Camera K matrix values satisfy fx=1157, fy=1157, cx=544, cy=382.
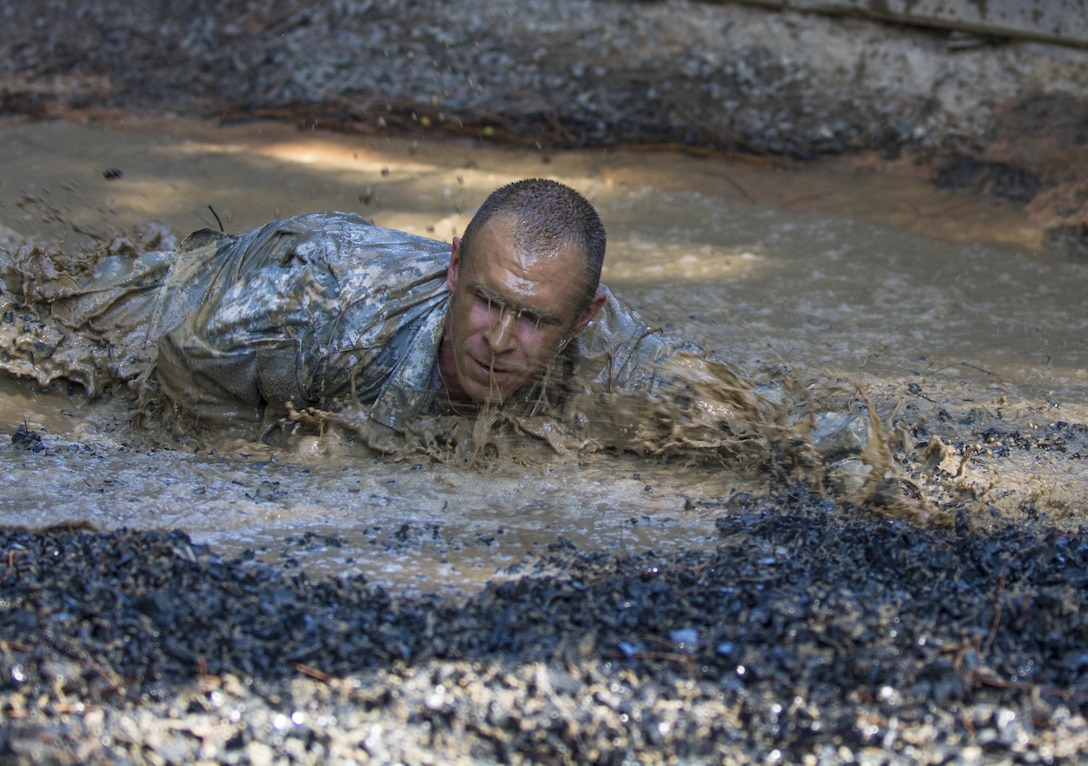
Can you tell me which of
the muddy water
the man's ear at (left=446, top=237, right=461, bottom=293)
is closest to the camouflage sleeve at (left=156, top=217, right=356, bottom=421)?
the muddy water

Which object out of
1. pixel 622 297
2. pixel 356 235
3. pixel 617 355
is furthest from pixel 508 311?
pixel 622 297

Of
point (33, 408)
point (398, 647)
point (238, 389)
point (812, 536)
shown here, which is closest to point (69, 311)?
point (33, 408)

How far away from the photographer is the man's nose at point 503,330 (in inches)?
127

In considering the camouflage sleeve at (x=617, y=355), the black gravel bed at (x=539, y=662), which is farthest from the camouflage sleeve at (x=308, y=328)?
the black gravel bed at (x=539, y=662)

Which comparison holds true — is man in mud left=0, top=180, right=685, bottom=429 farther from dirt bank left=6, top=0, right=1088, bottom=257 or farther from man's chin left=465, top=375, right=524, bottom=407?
dirt bank left=6, top=0, right=1088, bottom=257

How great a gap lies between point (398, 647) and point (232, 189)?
14.1ft

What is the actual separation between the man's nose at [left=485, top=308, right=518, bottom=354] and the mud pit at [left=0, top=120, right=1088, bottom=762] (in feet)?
1.25

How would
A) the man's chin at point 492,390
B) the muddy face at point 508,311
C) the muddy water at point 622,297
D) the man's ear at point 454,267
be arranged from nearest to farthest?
the muddy water at point 622,297, the muddy face at point 508,311, the man's chin at point 492,390, the man's ear at point 454,267

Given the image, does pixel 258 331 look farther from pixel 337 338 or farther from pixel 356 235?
pixel 356 235

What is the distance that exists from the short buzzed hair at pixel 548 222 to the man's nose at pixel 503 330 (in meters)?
0.19

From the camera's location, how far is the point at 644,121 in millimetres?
7020

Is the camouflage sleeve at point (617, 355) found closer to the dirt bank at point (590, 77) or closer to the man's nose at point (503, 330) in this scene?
the man's nose at point (503, 330)

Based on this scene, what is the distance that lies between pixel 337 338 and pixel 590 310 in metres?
0.80

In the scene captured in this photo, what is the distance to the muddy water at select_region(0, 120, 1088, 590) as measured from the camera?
289 cm
